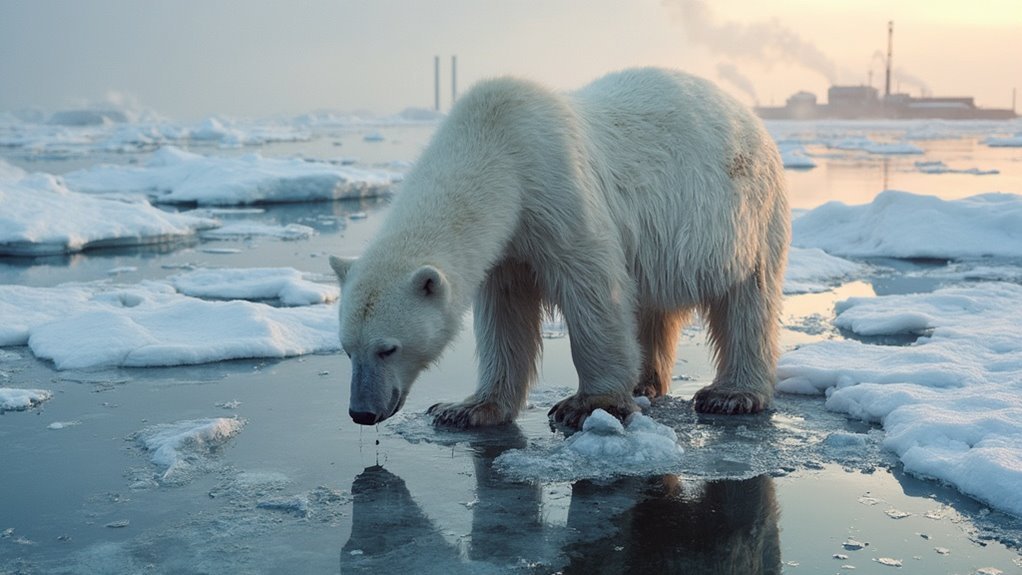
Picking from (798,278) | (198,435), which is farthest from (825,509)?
(798,278)

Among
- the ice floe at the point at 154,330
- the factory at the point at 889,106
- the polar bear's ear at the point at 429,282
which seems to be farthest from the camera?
the factory at the point at 889,106

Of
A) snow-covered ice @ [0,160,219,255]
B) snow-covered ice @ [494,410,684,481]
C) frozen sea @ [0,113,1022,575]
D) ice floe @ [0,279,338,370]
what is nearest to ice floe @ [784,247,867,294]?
frozen sea @ [0,113,1022,575]

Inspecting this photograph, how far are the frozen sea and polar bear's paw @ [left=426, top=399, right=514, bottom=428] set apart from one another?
0.08 m

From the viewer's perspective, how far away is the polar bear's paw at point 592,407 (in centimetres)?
429

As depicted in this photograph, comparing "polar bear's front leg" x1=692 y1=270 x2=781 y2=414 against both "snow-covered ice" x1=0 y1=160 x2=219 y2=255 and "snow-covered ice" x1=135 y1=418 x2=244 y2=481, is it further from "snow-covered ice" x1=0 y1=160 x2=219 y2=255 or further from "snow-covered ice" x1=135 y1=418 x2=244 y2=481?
"snow-covered ice" x1=0 y1=160 x2=219 y2=255

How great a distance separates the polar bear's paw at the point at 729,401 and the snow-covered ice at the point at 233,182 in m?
11.6

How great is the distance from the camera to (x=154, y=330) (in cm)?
600

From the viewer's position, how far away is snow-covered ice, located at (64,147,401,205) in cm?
1538

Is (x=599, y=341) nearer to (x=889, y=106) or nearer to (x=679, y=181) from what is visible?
(x=679, y=181)

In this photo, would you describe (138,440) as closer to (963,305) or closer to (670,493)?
(670,493)

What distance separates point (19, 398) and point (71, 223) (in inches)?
244

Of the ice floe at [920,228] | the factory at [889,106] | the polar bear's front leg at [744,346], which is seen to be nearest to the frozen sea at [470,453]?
the polar bear's front leg at [744,346]

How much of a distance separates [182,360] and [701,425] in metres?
2.71

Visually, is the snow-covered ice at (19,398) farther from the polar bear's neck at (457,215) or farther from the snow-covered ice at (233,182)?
the snow-covered ice at (233,182)
